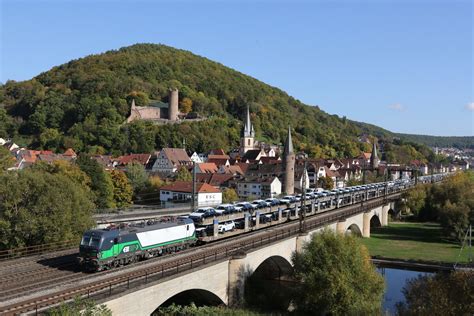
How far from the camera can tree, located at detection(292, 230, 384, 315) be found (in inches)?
1473

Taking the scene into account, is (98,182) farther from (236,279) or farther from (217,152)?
(217,152)

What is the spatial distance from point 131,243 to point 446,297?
1955cm

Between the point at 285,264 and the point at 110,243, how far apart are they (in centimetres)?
2357

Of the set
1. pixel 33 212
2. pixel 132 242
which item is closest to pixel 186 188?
pixel 33 212

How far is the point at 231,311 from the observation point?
33344 mm

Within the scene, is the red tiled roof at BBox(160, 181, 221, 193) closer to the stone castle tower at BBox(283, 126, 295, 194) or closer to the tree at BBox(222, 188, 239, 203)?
the tree at BBox(222, 188, 239, 203)

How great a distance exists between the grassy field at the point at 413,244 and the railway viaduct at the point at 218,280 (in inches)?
537

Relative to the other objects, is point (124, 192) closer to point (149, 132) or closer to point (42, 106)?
point (149, 132)

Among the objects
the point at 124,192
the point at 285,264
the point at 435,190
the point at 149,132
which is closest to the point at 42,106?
the point at 149,132

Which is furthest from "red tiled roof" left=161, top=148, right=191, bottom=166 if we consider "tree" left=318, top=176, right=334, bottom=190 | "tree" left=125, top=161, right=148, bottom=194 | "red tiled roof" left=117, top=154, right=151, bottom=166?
"tree" left=318, top=176, right=334, bottom=190

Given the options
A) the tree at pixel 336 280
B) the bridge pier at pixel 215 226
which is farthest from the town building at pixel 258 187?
the tree at pixel 336 280

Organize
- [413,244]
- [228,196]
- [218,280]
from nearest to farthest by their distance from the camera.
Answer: [218,280]
[413,244]
[228,196]

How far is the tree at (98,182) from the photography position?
74.1 metres

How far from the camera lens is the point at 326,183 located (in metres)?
128
